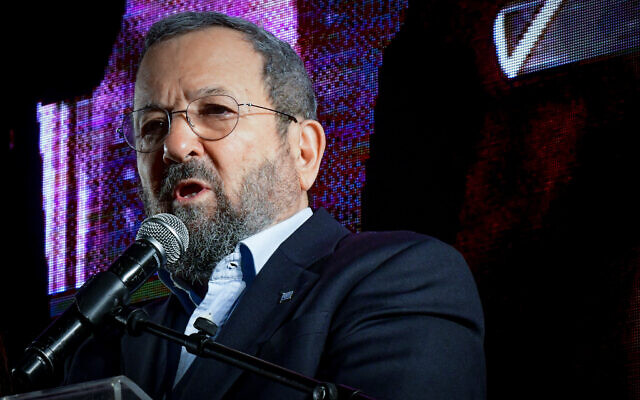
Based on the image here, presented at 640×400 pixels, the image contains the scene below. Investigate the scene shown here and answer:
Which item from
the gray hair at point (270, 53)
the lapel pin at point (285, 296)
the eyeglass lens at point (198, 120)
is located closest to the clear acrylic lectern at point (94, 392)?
the lapel pin at point (285, 296)

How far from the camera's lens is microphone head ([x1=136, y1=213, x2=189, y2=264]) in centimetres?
165

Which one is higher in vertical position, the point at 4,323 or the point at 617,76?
the point at 617,76

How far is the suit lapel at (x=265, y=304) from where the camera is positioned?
1886 mm

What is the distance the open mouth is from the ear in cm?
40

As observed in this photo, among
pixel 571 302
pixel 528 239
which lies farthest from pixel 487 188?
pixel 571 302

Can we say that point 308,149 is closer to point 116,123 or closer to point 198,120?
point 198,120

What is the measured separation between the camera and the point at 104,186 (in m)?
3.25

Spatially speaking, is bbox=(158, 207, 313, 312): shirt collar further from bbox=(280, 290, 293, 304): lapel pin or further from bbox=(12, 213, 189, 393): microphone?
bbox=(12, 213, 189, 393): microphone

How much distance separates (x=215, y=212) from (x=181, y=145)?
0.22 metres

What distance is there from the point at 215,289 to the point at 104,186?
3.81 ft

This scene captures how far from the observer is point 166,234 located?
1660 mm

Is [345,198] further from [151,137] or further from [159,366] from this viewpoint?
[159,366]

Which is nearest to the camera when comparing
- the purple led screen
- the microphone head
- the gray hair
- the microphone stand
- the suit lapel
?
the microphone stand

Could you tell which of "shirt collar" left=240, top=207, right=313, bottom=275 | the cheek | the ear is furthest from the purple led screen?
the cheek
